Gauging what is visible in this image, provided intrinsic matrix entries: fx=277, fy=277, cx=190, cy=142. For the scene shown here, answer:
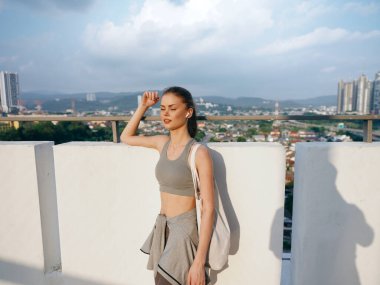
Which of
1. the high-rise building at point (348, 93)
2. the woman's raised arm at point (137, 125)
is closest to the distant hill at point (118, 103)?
the woman's raised arm at point (137, 125)

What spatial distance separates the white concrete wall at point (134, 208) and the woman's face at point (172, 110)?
0.38 metres

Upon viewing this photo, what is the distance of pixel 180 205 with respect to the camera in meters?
1.68

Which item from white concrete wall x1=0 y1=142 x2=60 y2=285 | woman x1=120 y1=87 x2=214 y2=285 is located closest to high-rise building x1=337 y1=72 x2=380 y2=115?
woman x1=120 y1=87 x2=214 y2=285

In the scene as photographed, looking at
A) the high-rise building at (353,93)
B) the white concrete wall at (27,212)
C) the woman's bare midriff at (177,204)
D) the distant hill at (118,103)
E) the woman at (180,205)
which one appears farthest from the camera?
the high-rise building at (353,93)

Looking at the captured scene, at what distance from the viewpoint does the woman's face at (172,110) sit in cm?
168

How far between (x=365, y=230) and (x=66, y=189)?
2.24 metres

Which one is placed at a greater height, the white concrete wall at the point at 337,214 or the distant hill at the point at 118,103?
the distant hill at the point at 118,103

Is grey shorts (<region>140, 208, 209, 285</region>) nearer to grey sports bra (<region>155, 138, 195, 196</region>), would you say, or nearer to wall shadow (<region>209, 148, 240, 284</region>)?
grey sports bra (<region>155, 138, 195, 196</region>)

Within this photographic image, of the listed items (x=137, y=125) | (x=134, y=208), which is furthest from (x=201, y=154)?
(x=134, y=208)

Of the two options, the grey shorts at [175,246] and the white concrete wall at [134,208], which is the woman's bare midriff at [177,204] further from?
the white concrete wall at [134,208]

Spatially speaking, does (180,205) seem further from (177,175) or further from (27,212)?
(27,212)

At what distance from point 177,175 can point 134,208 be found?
0.70 metres

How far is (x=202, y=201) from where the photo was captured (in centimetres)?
157

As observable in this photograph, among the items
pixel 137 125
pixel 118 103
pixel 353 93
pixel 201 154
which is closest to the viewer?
pixel 201 154
